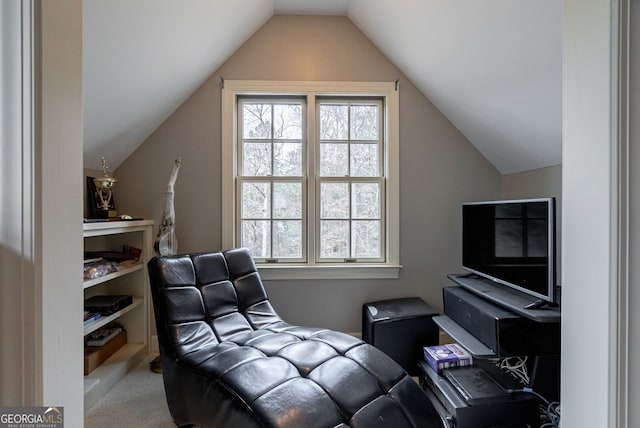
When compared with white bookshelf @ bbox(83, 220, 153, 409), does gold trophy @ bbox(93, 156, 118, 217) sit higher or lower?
higher

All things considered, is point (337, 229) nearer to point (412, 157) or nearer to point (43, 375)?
point (412, 157)

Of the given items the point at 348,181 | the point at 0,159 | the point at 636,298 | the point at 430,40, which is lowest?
the point at 636,298

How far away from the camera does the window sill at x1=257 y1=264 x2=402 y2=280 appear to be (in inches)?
93.5

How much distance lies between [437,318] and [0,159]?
2083mm

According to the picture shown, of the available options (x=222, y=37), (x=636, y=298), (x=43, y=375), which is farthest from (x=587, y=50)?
(x=222, y=37)

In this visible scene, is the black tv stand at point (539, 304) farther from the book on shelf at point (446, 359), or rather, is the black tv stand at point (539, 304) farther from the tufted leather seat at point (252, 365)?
the tufted leather seat at point (252, 365)

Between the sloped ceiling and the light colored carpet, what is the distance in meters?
1.51

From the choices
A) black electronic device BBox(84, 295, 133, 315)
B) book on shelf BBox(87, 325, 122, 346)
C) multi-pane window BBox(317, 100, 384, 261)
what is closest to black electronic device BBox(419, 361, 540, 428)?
multi-pane window BBox(317, 100, 384, 261)

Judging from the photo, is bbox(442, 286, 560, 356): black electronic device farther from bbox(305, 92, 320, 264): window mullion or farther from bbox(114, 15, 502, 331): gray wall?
bbox(305, 92, 320, 264): window mullion

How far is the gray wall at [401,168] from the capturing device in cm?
234

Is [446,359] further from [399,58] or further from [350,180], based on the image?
[399,58]

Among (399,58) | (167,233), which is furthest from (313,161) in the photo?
(167,233)

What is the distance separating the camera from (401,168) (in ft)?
7.95

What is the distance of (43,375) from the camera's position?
570mm
